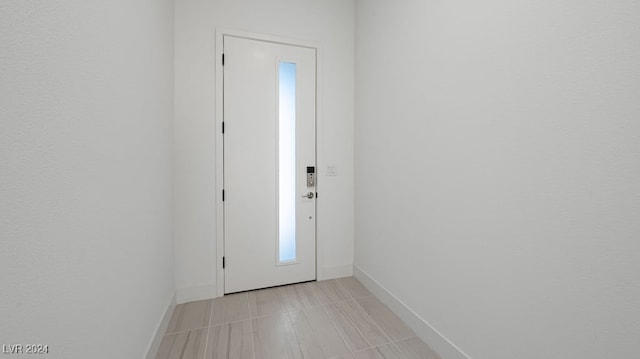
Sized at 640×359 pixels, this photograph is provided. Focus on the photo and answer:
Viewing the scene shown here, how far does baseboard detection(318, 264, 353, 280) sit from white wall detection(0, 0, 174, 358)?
5.34 ft

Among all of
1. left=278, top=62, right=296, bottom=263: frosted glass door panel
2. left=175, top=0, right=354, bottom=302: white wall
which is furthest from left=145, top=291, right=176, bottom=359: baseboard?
left=278, top=62, right=296, bottom=263: frosted glass door panel

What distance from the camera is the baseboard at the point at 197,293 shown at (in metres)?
2.29

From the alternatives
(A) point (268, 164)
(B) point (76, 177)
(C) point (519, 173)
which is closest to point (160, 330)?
(B) point (76, 177)

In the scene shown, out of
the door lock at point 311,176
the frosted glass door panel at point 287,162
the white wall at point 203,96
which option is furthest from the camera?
the door lock at point 311,176

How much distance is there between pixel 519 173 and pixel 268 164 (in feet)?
6.65

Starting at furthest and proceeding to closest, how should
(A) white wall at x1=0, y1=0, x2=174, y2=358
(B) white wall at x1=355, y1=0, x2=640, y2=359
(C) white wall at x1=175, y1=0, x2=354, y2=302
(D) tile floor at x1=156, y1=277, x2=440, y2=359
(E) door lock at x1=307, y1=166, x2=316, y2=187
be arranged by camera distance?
1. (E) door lock at x1=307, y1=166, x2=316, y2=187
2. (C) white wall at x1=175, y1=0, x2=354, y2=302
3. (D) tile floor at x1=156, y1=277, x2=440, y2=359
4. (B) white wall at x1=355, y1=0, x2=640, y2=359
5. (A) white wall at x1=0, y1=0, x2=174, y2=358

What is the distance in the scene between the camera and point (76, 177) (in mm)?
859

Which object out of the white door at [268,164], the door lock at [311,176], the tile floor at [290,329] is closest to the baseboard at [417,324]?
the tile floor at [290,329]

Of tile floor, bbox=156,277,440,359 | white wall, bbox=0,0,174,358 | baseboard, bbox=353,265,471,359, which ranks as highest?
white wall, bbox=0,0,174,358

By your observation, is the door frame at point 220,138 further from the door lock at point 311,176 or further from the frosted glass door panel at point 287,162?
the door lock at point 311,176

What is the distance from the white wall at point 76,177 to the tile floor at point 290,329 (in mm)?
458

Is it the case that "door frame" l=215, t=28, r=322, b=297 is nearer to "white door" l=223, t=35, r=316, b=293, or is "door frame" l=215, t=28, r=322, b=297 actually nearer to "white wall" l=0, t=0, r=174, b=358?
"white door" l=223, t=35, r=316, b=293

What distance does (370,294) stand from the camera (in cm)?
249

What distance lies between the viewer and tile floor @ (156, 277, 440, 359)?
171 cm
